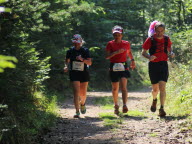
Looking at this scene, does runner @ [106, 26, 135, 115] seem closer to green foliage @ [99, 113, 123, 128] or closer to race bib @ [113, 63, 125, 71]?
race bib @ [113, 63, 125, 71]

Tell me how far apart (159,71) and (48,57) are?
108 inches

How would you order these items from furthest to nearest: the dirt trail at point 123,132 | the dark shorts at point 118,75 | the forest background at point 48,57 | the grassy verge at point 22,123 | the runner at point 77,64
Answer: the dark shorts at point 118,75, the runner at point 77,64, the dirt trail at point 123,132, the forest background at point 48,57, the grassy verge at point 22,123

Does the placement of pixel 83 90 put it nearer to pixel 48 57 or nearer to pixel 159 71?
pixel 48 57

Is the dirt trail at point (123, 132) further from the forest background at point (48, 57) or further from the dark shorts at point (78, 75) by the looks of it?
the dark shorts at point (78, 75)

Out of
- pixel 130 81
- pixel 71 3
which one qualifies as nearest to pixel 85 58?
pixel 71 3

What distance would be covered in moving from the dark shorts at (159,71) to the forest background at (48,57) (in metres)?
0.68

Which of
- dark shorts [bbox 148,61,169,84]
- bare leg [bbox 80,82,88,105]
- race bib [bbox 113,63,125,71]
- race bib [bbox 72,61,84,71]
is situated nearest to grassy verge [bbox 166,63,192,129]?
dark shorts [bbox 148,61,169,84]

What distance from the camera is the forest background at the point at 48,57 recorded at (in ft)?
17.2

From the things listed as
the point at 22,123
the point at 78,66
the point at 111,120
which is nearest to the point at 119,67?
the point at 78,66

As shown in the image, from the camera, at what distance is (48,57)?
8.49 metres

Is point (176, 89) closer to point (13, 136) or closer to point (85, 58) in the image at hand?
point (85, 58)

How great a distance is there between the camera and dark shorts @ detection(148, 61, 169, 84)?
796cm

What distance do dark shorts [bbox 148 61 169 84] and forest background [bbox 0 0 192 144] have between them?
68 cm

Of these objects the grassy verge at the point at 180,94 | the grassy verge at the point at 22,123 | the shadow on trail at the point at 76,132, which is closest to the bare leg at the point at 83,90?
the shadow on trail at the point at 76,132
